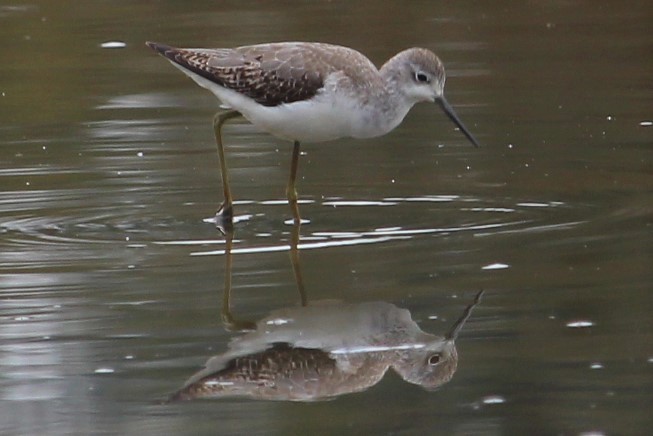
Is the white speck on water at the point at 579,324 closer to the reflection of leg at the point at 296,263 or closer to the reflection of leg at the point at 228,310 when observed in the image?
the reflection of leg at the point at 296,263

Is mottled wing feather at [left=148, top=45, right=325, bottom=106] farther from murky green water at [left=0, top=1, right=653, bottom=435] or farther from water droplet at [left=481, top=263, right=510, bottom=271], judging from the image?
water droplet at [left=481, top=263, right=510, bottom=271]

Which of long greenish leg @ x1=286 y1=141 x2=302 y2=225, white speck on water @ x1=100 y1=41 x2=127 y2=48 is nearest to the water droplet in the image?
long greenish leg @ x1=286 y1=141 x2=302 y2=225

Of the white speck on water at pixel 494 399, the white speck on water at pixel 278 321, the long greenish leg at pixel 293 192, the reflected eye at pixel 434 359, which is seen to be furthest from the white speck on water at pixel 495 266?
the white speck on water at pixel 494 399

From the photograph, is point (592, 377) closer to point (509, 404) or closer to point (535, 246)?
point (509, 404)

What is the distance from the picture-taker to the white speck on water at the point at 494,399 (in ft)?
20.4

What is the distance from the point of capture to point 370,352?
6.75m

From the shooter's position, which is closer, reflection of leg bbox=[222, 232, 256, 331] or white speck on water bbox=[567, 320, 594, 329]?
white speck on water bbox=[567, 320, 594, 329]

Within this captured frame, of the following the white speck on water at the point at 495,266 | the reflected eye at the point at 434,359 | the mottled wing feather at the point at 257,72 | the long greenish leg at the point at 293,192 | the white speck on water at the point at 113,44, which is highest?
the mottled wing feather at the point at 257,72

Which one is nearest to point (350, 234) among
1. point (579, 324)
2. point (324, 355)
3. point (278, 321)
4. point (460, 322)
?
point (278, 321)

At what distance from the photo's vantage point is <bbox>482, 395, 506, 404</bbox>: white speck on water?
20.4ft

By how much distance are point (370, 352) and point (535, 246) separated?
78.6 inches

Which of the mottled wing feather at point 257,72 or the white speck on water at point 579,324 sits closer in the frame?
the white speck on water at point 579,324

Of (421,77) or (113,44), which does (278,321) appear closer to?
(421,77)

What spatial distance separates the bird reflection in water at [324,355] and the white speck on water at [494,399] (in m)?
0.26
